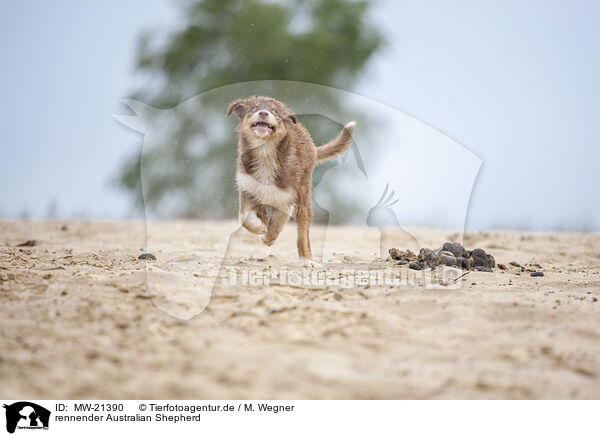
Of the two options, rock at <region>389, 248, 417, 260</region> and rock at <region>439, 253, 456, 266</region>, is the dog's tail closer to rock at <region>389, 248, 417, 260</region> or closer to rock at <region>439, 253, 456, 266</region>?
rock at <region>389, 248, 417, 260</region>

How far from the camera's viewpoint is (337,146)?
7.10 metres

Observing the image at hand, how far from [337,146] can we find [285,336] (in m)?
3.94

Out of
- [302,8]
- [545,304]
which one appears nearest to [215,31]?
[302,8]

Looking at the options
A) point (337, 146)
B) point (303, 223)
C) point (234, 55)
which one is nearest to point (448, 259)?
point (303, 223)

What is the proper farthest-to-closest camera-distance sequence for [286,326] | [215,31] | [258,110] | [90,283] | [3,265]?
[215,31]
[258,110]
[3,265]
[90,283]
[286,326]

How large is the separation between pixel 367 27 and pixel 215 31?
5384mm

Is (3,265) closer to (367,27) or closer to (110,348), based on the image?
(110,348)

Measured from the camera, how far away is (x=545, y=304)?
4395mm

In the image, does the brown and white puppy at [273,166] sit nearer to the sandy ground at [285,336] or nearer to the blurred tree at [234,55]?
the sandy ground at [285,336]
